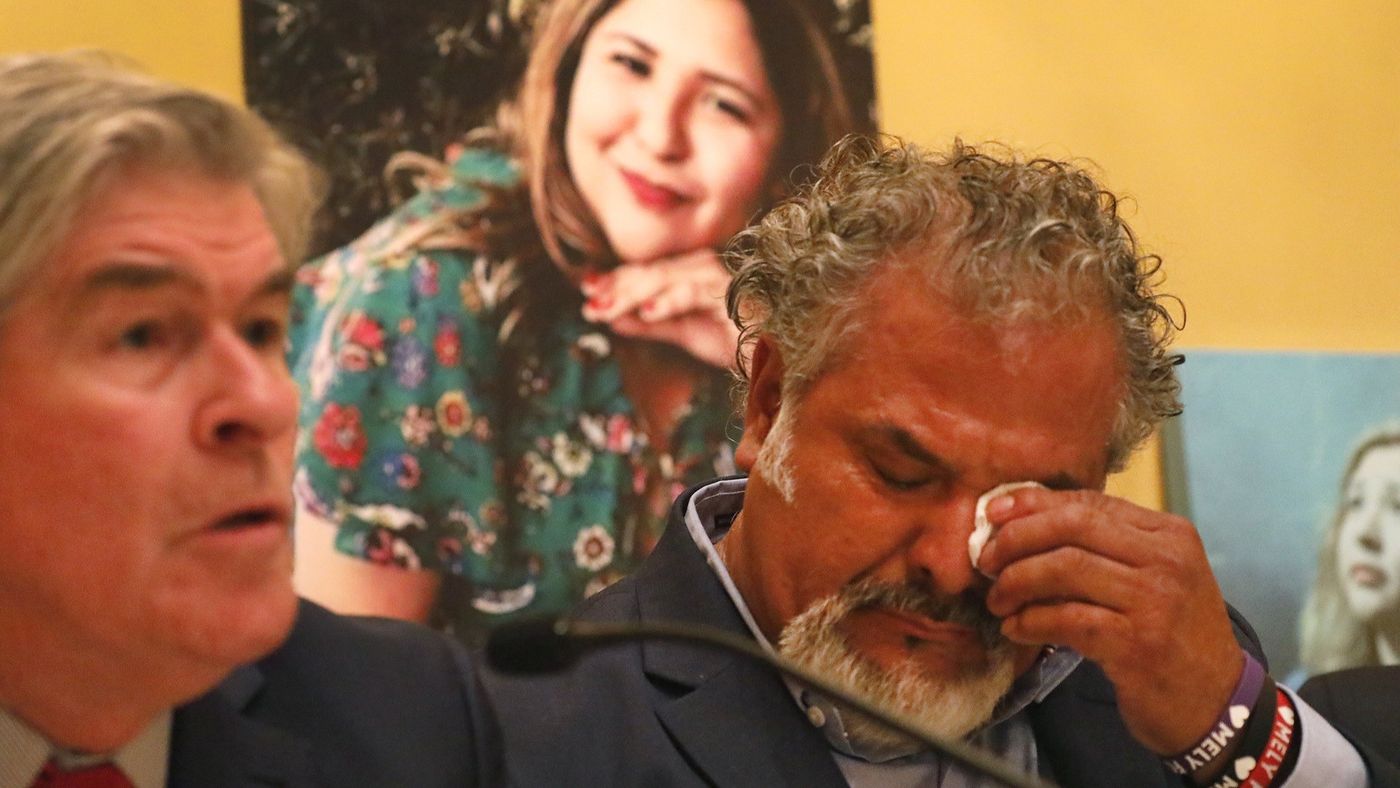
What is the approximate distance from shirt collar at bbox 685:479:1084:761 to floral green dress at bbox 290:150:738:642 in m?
0.54

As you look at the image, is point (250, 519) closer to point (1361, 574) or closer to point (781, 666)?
point (781, 666)

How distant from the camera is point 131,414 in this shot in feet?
2.44

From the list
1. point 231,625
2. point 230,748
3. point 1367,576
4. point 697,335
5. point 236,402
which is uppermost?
point 236,402

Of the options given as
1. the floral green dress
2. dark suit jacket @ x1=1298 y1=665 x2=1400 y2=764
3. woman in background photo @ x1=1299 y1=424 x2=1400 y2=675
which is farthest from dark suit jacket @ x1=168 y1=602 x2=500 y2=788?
woman in background photo @ x1=1299 y1=424 x2=1400 y2=675

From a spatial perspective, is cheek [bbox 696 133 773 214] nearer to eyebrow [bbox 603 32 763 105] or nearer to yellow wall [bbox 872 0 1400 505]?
eyebrow [bbox 603 32 763 105]

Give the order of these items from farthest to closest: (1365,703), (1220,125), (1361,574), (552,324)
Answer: (1220,125) < (1361,574) < (552,324) < (1365,703)

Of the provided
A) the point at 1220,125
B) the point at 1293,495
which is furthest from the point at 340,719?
the point at 1220,125

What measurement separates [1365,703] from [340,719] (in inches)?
50.3

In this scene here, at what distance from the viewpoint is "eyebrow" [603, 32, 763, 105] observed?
7.24 ft

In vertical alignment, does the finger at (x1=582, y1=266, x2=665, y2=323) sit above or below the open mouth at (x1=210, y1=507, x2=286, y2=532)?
below

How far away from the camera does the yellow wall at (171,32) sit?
2.02 meters

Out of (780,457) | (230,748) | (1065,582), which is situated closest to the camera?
(230,748)

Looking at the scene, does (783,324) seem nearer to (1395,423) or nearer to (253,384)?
(253,384)

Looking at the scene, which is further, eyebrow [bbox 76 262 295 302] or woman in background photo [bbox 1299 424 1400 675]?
woman in background photo [bbox 1299 424 1400 675]
